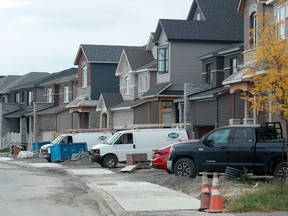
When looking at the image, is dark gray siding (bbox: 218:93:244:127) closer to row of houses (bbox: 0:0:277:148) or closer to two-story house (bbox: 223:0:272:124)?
row of houses (bbox: 0:0:277:148)

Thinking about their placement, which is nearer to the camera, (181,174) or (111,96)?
(181,174)

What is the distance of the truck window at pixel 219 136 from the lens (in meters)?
22.9

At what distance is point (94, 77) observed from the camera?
61.1m

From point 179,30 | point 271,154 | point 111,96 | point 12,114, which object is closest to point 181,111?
point 179,30

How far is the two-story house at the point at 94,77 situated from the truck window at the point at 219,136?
3767cm

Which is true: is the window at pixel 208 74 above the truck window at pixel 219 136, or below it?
above

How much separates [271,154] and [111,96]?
120ft

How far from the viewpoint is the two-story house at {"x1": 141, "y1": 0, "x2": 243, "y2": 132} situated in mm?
46844

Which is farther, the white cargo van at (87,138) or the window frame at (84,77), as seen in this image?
the window frame at (84,77)

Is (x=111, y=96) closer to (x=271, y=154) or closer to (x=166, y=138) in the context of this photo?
(x=166, y=138)

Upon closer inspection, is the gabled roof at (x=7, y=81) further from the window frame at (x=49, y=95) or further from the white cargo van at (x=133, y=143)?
the white cargo van at (x=133, y=143)

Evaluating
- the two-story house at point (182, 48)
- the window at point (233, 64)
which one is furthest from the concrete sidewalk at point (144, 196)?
the two-story house at point (182, 48)

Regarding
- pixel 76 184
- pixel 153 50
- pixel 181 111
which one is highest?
pixel 153 50

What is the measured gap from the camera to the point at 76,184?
26344mm
